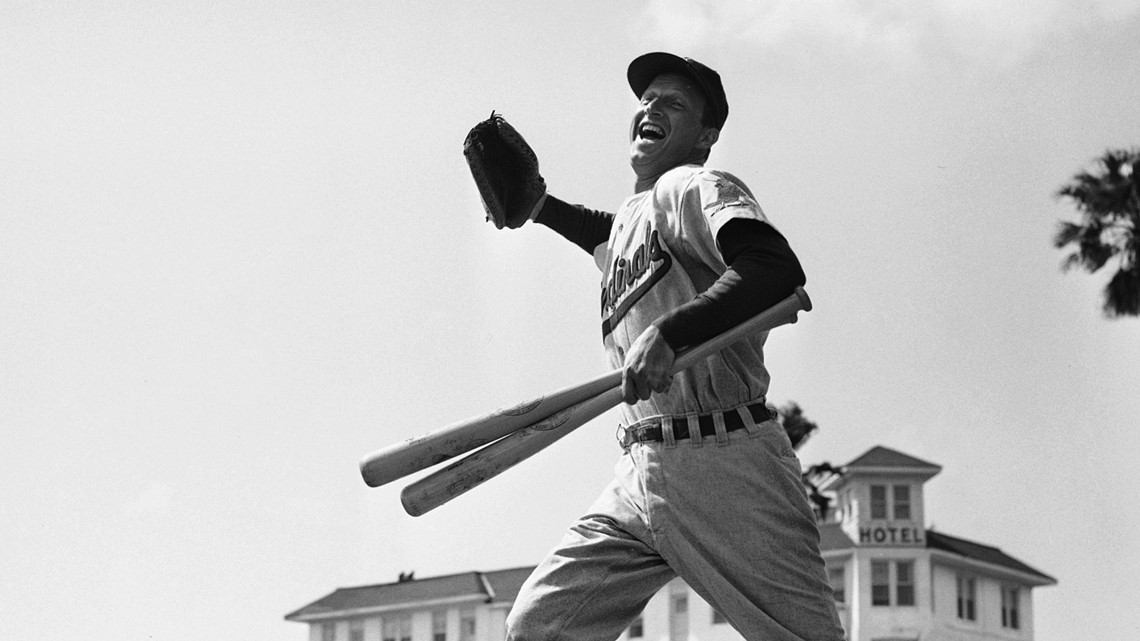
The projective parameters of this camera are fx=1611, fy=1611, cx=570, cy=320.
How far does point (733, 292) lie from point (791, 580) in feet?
2.59

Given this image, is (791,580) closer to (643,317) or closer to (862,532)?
(643,317)

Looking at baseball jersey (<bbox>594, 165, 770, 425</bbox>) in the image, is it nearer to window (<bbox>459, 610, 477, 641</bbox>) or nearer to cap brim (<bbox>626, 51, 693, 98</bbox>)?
cap brim (<bbox>626, 51, 693, 98</bbox>)

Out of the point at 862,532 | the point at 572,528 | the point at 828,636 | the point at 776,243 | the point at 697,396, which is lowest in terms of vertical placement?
the point at 828,636

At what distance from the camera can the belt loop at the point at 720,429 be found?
4.34 metres

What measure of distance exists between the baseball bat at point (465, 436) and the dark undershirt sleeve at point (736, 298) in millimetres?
357

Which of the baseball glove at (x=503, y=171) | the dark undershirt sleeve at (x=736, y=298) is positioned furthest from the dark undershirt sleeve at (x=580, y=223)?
the dark undershirt sleeve at (x=736, y=298)

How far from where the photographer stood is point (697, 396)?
4395 mm

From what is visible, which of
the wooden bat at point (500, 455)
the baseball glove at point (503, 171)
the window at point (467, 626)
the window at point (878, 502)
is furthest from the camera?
the window at point (467, 626)

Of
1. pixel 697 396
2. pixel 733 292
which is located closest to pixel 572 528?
pixel 697 396

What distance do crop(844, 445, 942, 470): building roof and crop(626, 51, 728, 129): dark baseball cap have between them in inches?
1949

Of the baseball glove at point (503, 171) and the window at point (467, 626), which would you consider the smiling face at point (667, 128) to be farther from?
the window at point (467, 626)

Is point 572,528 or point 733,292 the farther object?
point 572,528

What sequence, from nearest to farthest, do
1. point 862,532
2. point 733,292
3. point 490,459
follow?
1. point 733,292
2. point 490,459
3. point 862,532

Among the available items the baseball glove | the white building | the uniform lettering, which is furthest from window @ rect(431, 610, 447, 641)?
the uniform lettering
